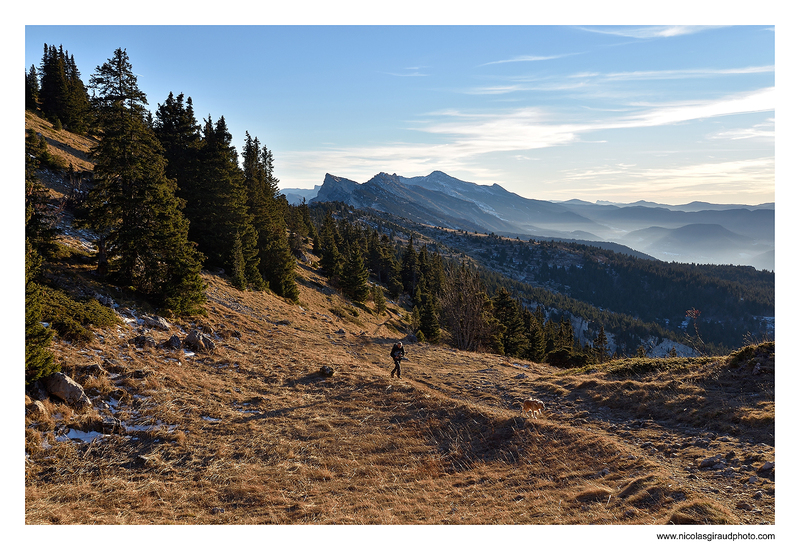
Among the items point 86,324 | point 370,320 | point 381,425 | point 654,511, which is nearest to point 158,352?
point 86,324

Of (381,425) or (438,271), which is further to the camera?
(438,271)

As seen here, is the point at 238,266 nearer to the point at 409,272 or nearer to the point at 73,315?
the point at 73,315

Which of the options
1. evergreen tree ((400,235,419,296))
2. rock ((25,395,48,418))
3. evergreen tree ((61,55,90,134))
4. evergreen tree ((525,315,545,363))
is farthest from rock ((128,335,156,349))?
evergreen tree ((400,235,419,296))

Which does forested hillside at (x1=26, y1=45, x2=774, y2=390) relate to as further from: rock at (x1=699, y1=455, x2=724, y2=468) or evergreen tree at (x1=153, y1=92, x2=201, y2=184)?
rock at (x1=699, y1=455, x2=724, y2=468)

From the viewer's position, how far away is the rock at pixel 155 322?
17.0 meters

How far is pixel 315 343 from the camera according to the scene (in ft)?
80.6

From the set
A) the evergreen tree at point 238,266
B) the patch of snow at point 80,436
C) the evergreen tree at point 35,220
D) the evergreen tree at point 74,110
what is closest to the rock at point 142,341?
the evergreen tree at point 35,220

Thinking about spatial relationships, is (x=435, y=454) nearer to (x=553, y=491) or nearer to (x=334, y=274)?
(x=553, y=491)

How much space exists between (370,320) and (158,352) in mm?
33682

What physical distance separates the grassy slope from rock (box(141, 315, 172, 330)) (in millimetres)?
688

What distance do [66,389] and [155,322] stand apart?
6.96 m

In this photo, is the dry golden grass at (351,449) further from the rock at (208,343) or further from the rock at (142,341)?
the rock at (208,343)

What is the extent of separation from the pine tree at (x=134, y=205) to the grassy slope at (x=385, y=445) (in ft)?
6.01

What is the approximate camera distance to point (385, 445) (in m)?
11.2
